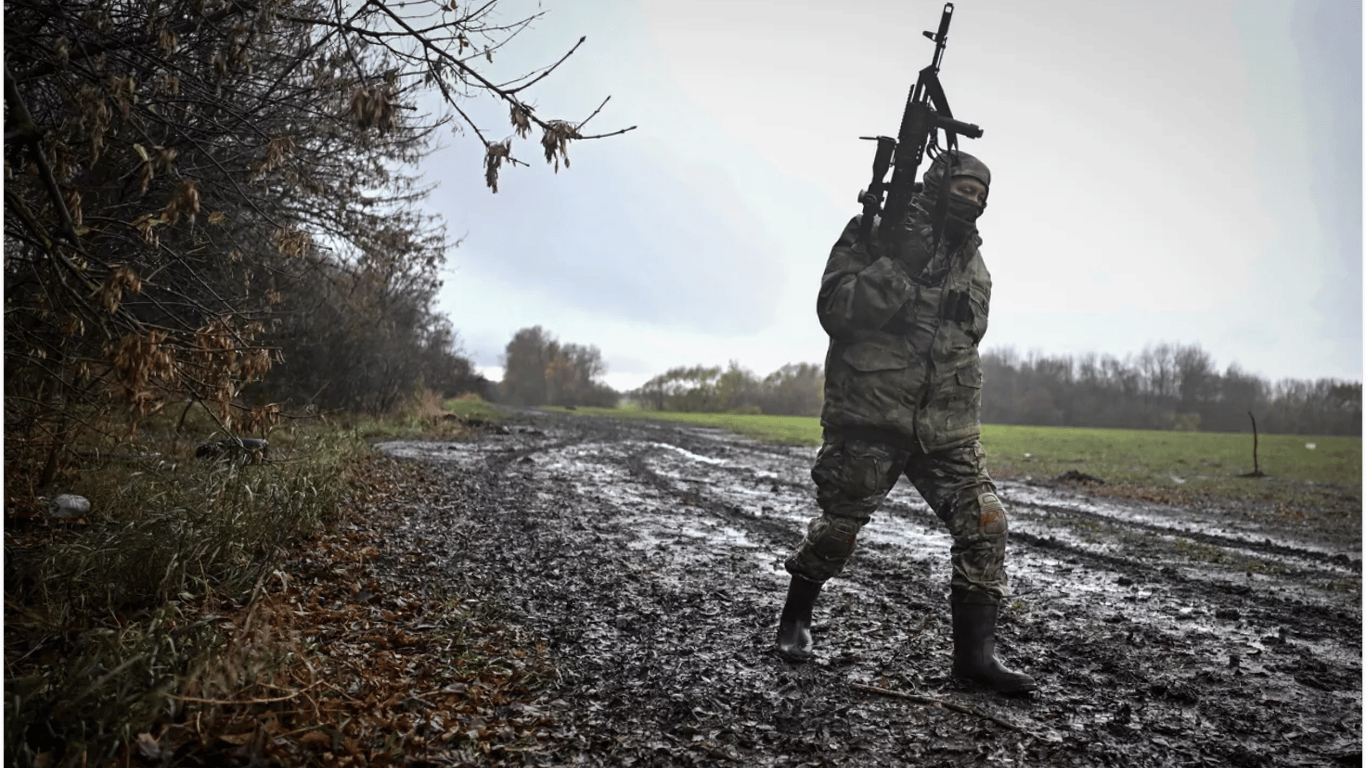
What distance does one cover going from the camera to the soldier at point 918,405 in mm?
3625

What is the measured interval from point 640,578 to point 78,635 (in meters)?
3.16

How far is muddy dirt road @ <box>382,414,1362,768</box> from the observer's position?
2.98 m

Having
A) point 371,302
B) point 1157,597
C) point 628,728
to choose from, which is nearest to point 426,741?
point 628,728

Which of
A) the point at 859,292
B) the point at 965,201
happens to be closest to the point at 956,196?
the point at 965,201

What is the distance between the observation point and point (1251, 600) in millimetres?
5559

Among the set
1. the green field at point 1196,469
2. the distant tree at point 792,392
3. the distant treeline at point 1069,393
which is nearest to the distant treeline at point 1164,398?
the distant treeline at point 1069,393

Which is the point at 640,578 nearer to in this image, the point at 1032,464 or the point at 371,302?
the point at 371,302

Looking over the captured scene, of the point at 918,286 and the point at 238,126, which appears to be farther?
the point at 238,126

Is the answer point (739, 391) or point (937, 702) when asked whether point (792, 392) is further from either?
point (937, 702)

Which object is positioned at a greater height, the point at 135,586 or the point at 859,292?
the point at 859,292

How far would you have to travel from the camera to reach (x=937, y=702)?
3297mm

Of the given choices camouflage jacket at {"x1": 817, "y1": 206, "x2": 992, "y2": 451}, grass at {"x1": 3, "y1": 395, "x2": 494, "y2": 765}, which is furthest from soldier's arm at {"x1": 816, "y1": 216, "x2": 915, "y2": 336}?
grass at {"x1": 3, "y1": 395, "x2": 494, "y2": 765}

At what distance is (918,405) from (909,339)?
0.36 m

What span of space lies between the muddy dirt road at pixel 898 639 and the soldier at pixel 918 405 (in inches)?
16.8
